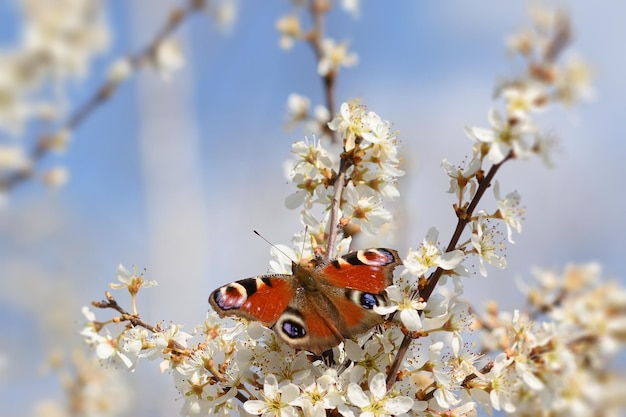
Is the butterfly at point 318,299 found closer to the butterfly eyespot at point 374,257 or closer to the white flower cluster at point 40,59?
the butterfly eyespot at point 374,257

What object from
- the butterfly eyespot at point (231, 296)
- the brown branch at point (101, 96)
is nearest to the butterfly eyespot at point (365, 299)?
the butterfly eyespot at point (231, 296)

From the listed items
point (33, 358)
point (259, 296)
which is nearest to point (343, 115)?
point (259, 296)

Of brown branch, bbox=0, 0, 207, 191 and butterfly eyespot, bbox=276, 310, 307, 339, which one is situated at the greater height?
brown branch, bbox=0, 0, 207, 191

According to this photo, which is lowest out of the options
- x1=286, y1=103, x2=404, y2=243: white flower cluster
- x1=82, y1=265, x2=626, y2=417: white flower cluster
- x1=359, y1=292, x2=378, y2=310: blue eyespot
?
x1=82, y1=265, x2=626, y2=417: white flower cluster

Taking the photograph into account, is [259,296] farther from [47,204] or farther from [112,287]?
[47,204]

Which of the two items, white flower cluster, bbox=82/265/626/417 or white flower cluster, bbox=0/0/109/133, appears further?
white flower cluster, bbox=0/0/109/133

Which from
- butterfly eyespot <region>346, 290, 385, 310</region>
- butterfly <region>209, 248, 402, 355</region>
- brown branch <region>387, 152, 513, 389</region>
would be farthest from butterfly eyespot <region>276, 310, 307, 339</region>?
brown branch <region>387, 152, 513, 389</region>

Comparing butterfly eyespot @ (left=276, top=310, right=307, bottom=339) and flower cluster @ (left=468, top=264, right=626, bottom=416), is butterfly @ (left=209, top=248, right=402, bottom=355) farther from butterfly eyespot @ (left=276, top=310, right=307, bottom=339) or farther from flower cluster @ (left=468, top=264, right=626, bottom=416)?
flower cluster @ (left=468, top=264, right=626, bottom=416)

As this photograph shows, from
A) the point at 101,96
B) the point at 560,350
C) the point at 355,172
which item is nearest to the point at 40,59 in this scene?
the point at 101,96
